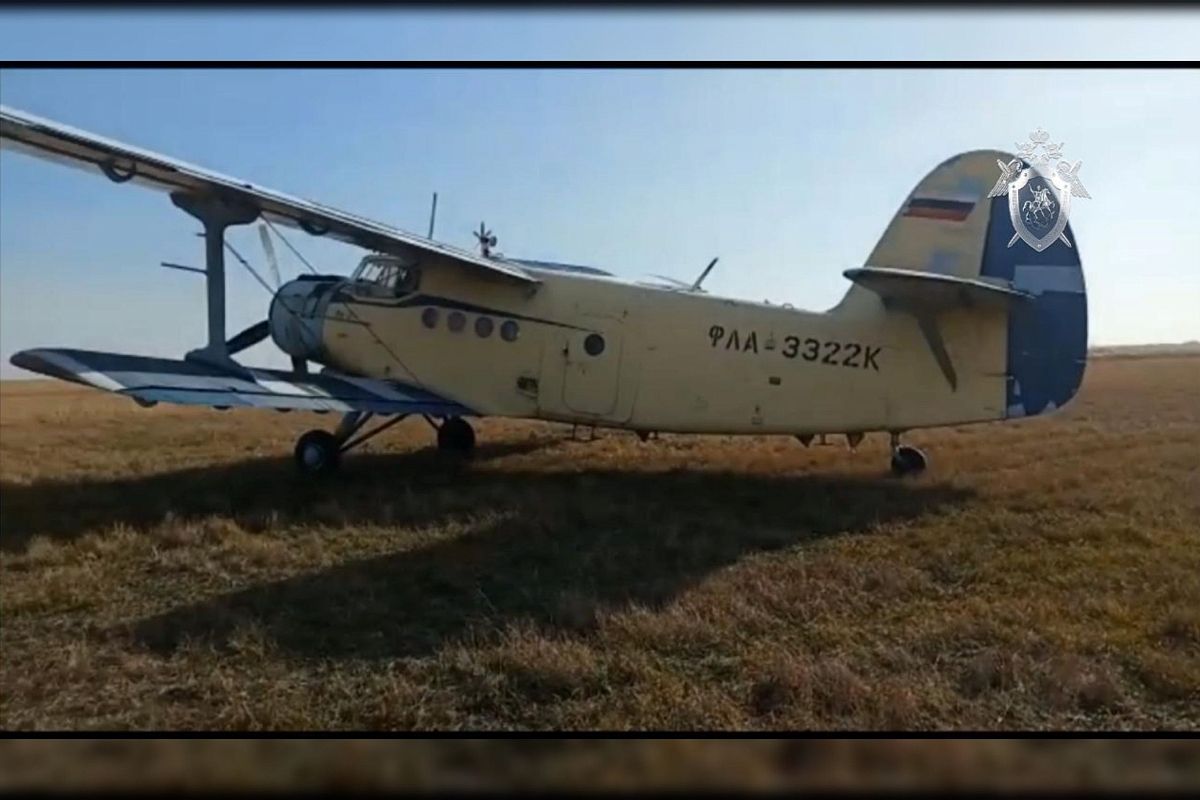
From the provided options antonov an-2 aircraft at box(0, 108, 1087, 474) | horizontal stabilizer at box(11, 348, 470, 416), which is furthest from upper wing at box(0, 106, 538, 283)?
horizontal stabilizer at box(11, 348, 470, 416)

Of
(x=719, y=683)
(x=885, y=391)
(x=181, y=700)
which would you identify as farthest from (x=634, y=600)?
(x=885, y=391)

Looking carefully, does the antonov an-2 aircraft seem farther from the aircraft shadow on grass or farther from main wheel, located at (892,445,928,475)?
the aircraft shadow on grass

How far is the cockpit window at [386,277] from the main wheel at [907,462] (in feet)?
19.7

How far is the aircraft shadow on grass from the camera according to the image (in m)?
4.50

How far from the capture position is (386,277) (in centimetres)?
983

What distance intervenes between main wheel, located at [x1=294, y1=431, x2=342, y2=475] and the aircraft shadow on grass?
0.20 m

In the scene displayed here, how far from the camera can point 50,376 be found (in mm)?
6320

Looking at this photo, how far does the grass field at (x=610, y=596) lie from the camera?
3.48 metres

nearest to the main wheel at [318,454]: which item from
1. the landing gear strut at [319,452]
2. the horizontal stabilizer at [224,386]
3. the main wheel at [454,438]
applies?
the landing gear strut at [319,452]

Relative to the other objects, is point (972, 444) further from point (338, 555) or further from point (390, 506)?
point (338, 555)

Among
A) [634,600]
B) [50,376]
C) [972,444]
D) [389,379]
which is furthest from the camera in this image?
[972,444]

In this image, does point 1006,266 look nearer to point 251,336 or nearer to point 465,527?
point 465,527

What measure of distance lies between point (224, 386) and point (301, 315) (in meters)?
2.67

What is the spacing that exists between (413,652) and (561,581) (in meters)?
1.38
